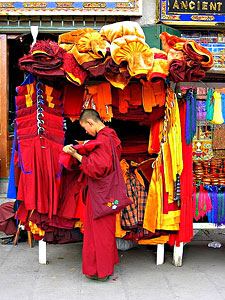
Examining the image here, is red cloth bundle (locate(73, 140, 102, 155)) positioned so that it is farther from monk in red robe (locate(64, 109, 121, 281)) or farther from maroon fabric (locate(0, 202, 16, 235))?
maroon fabric (locate(0, 202, 16, 235))

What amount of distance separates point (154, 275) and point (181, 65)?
217 cm

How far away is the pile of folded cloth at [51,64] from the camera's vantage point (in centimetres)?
386

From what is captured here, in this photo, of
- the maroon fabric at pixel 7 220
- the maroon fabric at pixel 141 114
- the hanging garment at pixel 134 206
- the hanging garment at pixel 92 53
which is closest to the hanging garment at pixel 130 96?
the maroon fabric at pixel 141 114

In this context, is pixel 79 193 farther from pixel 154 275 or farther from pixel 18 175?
pixel 154 275

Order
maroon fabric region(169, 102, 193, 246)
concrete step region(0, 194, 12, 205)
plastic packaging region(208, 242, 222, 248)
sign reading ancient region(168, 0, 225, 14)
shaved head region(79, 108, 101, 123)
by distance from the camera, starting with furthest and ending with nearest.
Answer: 1. sign reading ancient region(168, 0, 225, 14)
2. concrete step region(0, 194, 12, 205)
3. plastic packaging region(208, 242, 222, 248)
4. maroon fabric region(169, 102, 193, 246)
5. shaved head region(79, 108, 101, 123)

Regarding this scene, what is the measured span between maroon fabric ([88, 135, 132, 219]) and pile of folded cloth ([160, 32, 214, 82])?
1145 mm

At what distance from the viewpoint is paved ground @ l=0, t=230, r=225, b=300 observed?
3.71m

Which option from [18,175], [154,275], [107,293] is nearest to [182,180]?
[154,275]

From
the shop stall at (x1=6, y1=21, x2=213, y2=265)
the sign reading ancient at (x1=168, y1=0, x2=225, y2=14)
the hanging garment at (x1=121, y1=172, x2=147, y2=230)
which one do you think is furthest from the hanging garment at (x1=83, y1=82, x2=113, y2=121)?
the sign reading ancient at (x1=168, y1=0, x2=225, y2=14)

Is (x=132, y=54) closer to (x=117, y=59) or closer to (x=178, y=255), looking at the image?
(x=117, y=59)

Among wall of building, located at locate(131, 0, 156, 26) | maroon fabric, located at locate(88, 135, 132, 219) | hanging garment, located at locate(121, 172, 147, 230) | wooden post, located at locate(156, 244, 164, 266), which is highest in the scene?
wall of building, located at locate(131, 0, 156, 26)

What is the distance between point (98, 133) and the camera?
3.94m

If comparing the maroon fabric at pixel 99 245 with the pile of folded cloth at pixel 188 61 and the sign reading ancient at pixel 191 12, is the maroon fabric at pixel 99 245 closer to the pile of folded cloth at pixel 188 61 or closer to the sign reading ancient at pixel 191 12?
the pile of folded cloth at pixel 188 61

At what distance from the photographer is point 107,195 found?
12.5ft
